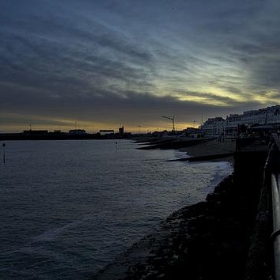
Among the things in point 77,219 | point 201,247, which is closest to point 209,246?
point 201,247

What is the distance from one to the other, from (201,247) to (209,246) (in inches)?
8.5

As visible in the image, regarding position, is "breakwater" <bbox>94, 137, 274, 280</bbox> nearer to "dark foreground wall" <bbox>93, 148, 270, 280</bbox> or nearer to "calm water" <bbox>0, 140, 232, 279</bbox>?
"dark foreground wall" <bbox>93, 148, 270, 280</bbox>

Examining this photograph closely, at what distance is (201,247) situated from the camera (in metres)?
9.69

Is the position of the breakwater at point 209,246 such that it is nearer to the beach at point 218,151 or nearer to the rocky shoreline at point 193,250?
the rocky shoreline at point 193,250

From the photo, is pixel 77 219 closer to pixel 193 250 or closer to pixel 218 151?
pixel 193 250

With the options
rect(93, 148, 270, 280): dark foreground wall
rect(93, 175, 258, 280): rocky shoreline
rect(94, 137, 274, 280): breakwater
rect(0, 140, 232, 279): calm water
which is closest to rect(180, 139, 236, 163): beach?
rect(0, 140, 232, 279): calm water

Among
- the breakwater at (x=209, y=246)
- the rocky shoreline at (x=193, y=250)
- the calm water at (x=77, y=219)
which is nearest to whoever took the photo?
the breakwater at (x=209, y=246)

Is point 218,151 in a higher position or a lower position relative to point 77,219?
higher

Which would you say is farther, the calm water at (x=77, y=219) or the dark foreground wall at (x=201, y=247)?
the calm water at (x=77, y=219)

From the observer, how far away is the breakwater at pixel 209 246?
6336 mm

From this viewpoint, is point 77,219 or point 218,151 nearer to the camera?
point 77,219

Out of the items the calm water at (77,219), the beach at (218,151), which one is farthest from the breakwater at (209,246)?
the beach at (218,151)

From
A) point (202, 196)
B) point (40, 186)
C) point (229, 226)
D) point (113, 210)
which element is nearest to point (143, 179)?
point (40, 186)

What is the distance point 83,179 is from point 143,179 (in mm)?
5549
